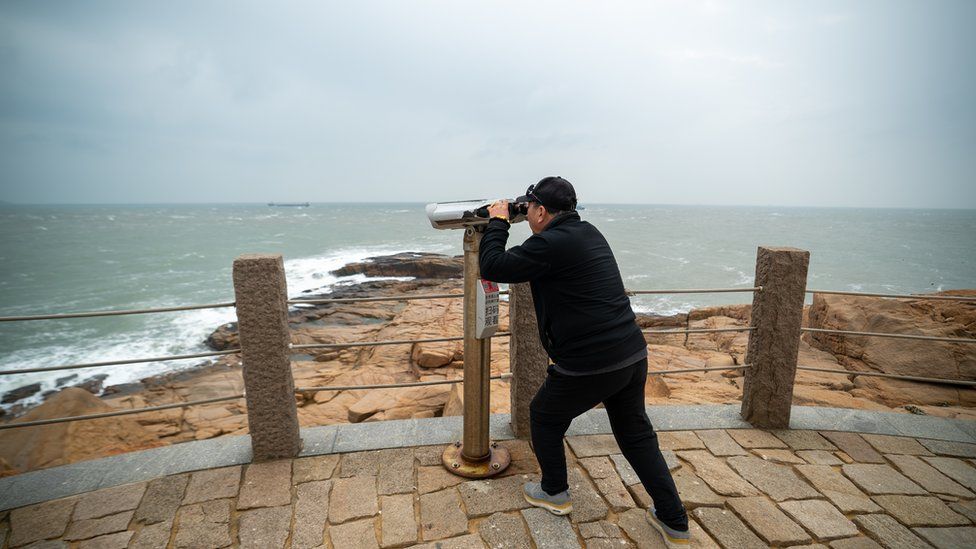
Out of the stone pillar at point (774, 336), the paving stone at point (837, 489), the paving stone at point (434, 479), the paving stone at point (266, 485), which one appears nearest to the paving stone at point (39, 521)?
the paving stone at point (266, 485)

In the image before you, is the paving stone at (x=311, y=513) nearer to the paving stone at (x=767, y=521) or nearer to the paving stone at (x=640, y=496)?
the paving stone at (x=640, y=496)

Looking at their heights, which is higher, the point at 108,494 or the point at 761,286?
the point at 761,286

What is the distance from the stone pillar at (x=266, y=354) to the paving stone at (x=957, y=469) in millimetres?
4540

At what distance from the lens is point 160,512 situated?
264 cm

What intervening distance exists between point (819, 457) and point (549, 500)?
84.8 inches

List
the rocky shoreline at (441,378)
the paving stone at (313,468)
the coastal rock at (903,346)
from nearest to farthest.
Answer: the paving stone at (313,468) < the rocky shoreline at (441,378) < the coastal rock at (903,346)

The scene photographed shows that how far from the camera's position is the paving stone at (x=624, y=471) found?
2891 mm

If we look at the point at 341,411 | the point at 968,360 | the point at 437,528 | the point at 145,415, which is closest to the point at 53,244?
the point at 145,415

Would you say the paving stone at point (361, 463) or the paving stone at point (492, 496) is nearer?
the paving stone at point (492, 496)

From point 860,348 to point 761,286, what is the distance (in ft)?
22.1

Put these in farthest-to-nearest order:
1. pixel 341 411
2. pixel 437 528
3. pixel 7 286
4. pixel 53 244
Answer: pixel 53 244, pixel 7 286, pixel 341 411, pixel 437 528

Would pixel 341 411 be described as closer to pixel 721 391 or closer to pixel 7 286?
pixel 721 391

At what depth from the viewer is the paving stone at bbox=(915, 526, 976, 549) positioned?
2.40m

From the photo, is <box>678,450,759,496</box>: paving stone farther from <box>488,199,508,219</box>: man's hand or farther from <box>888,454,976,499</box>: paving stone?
<box>488,199,508,219</box>: man's hand
